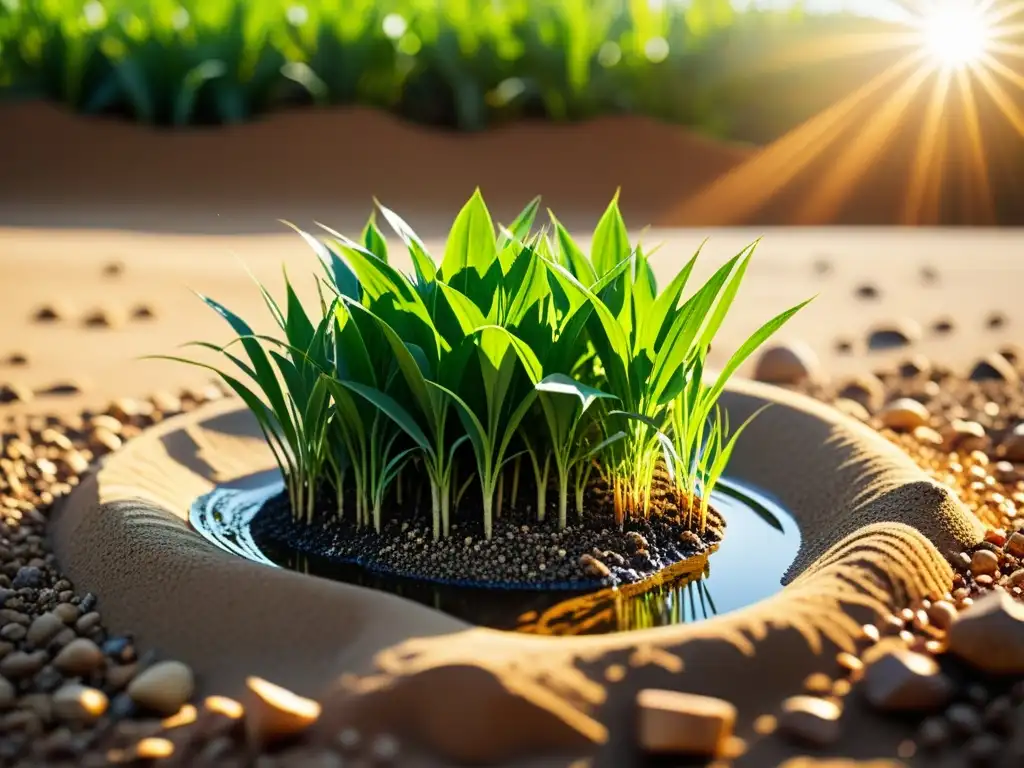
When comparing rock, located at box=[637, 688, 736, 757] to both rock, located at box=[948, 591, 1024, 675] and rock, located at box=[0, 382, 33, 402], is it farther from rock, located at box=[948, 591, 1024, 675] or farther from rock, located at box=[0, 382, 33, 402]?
rock, located at box=[0, 382, 33, 402]

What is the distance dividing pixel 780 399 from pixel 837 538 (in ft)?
2.24

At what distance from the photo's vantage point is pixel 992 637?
1.82 meters

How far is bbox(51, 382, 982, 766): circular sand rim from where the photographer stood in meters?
1.66

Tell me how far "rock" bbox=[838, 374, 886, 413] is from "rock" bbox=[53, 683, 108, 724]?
97.7 inches

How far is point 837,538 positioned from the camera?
7.82ft

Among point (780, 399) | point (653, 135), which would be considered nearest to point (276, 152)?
point (653, 135)

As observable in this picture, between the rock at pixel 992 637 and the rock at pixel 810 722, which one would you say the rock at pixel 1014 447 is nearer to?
the rock at pixel 992 637

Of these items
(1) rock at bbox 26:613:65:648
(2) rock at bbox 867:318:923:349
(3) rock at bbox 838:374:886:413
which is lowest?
(1) rock at bbox 26:613:65:648

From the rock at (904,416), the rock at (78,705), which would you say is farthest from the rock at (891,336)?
the rock at (78,705)

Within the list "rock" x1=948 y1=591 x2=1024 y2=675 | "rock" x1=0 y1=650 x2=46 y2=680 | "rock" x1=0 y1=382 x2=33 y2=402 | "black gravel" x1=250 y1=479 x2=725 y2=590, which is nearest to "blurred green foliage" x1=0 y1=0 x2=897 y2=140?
"rock" x1=0 y1=382 x2=33 y2=402

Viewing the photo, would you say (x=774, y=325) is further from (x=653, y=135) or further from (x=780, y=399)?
(x=653, y=135)

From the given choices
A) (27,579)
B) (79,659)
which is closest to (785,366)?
(27,579)

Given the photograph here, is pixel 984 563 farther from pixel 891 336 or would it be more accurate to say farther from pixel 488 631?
pixel 891 336

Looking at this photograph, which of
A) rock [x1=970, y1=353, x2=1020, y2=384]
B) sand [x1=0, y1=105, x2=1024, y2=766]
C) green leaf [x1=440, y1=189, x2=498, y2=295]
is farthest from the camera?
rock [x1=970, y1=353, x2=1020, y2=384]
